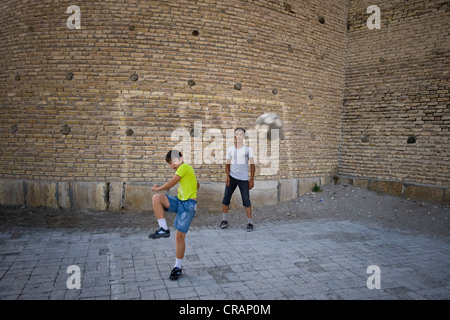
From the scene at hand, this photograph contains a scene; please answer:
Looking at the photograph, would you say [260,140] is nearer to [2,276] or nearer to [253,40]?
[253,40]

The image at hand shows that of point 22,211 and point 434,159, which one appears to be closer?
point 22,211

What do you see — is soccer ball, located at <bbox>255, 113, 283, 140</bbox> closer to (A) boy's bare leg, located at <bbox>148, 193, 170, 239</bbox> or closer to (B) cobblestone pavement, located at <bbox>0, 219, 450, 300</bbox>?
(B) cobblestone pavement, located at <bbox>0, 219, 450, 300</bbox>

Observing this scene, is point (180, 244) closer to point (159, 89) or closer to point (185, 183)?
point (185, 183)

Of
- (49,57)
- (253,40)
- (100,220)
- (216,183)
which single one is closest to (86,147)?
(100,220)

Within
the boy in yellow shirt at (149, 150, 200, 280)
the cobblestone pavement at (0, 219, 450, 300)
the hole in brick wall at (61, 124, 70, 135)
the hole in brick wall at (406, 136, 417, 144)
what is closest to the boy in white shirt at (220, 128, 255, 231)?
the cobblestone pavement at (0, 219, 450, 300)

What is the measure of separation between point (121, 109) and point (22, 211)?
3263 mm

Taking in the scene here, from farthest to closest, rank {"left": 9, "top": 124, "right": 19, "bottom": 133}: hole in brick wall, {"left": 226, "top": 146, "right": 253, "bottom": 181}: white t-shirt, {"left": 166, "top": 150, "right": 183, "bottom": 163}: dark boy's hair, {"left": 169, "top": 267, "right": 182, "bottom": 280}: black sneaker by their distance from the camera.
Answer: {"left": 9, "top": 124, "right": 19, "bottom": 133}: hole in brick wall
{"left": 226, "top": 146, "right": 253, "bottom": 181}: white t-shirt
{"left": 166, "top": 150, "right": 183, "bottom": 163}: dark boy's hair
{"left": 169, "top": 267, "right": 182, "bottom": 280}: black sneaker

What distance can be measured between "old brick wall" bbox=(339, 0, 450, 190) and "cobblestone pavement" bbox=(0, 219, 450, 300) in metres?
2.96

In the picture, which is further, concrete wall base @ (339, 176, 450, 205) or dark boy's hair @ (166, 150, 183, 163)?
concrete wall base @ (339, 176, 450, 205)

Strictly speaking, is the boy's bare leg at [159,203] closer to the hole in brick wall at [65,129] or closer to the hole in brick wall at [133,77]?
the hole in brick wall at [133,77]

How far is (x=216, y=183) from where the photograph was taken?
671 centimetres

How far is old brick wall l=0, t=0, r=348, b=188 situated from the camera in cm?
627

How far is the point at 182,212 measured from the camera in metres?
3.45

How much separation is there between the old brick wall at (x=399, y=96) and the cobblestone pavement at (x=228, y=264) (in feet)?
9.73
